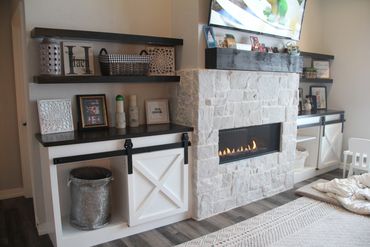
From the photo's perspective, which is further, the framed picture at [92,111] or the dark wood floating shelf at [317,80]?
the dark wood floating shelf at [317,80]

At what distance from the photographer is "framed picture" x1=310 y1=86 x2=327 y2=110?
4734 mm

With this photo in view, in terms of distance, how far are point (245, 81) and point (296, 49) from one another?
933 mm

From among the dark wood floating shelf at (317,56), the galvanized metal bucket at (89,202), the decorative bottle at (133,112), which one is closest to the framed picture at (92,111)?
the decorative bottle at (133,112)

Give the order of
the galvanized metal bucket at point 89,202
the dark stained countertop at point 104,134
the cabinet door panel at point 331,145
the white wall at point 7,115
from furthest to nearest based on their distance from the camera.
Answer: the cabinet door panel at point 331,145
the white wall at point 7,115
the galvanized metal bucket at point 89,202
the dark stained countertop at point 104,134

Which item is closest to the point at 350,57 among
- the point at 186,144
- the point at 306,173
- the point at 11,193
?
the point at 306,173

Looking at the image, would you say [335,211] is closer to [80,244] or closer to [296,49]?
[296,49]

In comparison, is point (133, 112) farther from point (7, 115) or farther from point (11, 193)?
point (11, 193)

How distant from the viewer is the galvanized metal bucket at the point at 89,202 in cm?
250

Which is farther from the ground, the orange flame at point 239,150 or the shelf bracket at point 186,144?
the shelf bracket at point 186,144

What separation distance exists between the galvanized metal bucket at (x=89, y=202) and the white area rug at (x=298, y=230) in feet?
2.44

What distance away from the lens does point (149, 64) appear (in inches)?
116

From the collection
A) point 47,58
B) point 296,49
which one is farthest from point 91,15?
point 296,49

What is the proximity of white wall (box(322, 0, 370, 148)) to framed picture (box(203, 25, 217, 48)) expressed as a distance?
2764mm

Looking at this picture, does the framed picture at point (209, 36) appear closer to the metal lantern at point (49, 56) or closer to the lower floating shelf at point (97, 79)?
the lower floating shelf at point (97, 79)
